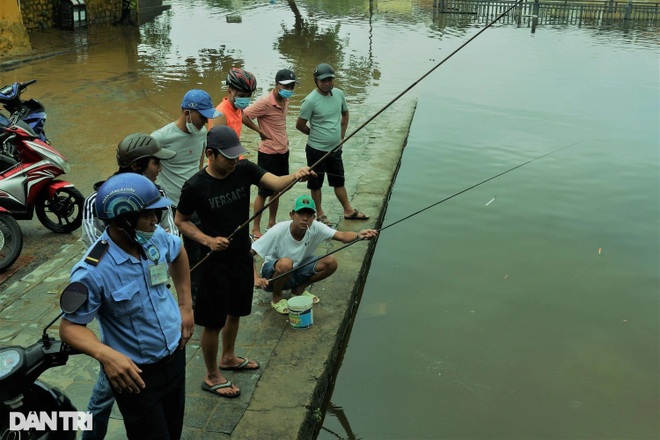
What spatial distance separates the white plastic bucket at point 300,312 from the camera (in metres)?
4.91

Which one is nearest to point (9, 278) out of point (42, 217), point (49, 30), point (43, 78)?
point (42, 217)

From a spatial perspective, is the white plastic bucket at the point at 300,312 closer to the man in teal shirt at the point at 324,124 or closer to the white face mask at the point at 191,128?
the white face mask at the point at 191,128

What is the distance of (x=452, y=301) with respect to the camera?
616 cm

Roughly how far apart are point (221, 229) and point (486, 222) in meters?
4.66

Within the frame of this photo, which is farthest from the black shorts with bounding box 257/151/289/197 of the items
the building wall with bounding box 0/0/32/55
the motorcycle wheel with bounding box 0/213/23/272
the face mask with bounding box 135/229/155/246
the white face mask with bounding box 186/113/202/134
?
the building wall with bounding box 0/0/32/55

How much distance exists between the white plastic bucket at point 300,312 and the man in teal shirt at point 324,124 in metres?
1.97

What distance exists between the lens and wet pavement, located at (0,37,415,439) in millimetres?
3992

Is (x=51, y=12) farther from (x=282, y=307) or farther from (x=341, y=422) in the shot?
(x=341, y=422)

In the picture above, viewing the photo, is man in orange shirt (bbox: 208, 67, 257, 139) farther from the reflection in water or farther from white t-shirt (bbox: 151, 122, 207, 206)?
the reflection in water

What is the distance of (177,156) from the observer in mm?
4953

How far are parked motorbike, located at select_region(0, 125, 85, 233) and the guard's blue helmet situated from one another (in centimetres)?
398

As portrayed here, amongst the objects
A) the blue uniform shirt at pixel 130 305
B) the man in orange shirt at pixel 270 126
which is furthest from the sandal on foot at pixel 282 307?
the blue uniform shirt at pixel 130 305

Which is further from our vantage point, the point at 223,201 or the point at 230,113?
the point at 230,113

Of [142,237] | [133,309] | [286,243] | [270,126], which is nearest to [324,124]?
[270,126]
